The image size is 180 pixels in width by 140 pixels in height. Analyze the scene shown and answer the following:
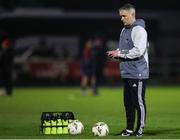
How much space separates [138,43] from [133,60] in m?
0.37

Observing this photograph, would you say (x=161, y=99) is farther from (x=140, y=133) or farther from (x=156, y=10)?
(x=156, y=10)

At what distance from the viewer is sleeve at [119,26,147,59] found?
44.7 ft

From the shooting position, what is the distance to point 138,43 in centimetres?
1363

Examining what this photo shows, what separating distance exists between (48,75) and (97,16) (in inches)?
223

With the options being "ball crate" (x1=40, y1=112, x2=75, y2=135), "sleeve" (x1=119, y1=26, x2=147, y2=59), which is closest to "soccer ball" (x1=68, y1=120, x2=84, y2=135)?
"ball crate" (x1=40, y1=112, x2=75, y2=135)

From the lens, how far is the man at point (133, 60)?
1366 centimetres

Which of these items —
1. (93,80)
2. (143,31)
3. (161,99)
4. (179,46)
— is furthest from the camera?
(179,46)

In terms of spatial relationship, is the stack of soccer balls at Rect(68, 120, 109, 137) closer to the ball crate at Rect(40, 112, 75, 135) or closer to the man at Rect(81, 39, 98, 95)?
the ball crate at Rect(40, 112, 75, 135)

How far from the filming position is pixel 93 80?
1149 inches

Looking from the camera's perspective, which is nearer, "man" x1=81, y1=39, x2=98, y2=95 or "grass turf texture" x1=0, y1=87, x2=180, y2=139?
"grass turf texture" x1=0, y1=87, x2=180, y2=139

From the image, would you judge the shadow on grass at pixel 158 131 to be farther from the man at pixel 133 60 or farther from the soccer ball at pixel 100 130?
the soccer ball at pixel 100 130

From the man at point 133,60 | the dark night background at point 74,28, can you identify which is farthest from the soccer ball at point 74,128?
the dark night background at point 74,28

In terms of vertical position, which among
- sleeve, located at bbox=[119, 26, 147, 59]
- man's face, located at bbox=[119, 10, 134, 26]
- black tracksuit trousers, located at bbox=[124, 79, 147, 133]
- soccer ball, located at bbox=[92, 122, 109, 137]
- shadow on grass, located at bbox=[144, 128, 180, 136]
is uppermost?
man's face, located at bbox=[119, 10, 134, 26]

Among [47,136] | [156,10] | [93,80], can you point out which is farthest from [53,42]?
[47,136]
